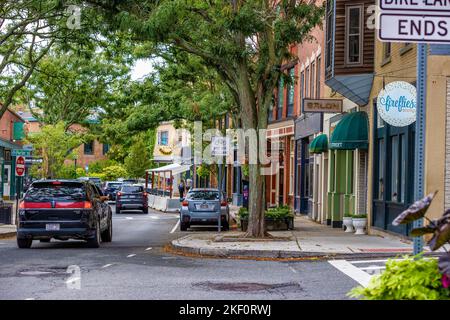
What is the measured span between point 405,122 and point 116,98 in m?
32.1

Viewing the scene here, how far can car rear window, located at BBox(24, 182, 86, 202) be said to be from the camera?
752 inches

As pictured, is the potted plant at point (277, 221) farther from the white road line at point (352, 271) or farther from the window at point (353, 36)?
the white road line at point (352, 271)

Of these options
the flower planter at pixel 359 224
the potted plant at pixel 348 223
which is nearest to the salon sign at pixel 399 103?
the flower planter at pixel 359 224

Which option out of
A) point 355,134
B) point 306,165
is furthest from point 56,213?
point 306,165

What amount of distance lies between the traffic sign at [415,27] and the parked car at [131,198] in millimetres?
39749

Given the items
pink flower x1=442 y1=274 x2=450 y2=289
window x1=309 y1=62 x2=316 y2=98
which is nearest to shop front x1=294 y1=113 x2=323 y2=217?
window x1=309 y1=62 x2=316 y2=98

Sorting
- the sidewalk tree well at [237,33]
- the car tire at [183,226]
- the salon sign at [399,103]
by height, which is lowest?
the car tire at [183,226]

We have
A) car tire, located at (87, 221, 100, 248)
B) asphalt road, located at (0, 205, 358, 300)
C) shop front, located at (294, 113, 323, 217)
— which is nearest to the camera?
asphalt road, located at (0, 205, 358, 300)

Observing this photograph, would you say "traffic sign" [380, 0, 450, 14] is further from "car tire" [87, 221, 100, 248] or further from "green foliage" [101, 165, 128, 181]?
"green foliage" [101, 165, 128, 181]

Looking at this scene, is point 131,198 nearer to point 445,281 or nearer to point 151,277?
point 151,277

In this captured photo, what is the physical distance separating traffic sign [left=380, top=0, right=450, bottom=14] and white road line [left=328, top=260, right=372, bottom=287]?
22.7 feet

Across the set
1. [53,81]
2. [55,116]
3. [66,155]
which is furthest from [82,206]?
[66,155]

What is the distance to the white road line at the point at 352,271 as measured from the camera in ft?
41.8

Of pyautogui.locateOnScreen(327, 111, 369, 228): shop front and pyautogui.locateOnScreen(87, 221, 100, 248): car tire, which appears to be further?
pyautogui.locateOnScreen(327, 111, 369, 228): shop front
